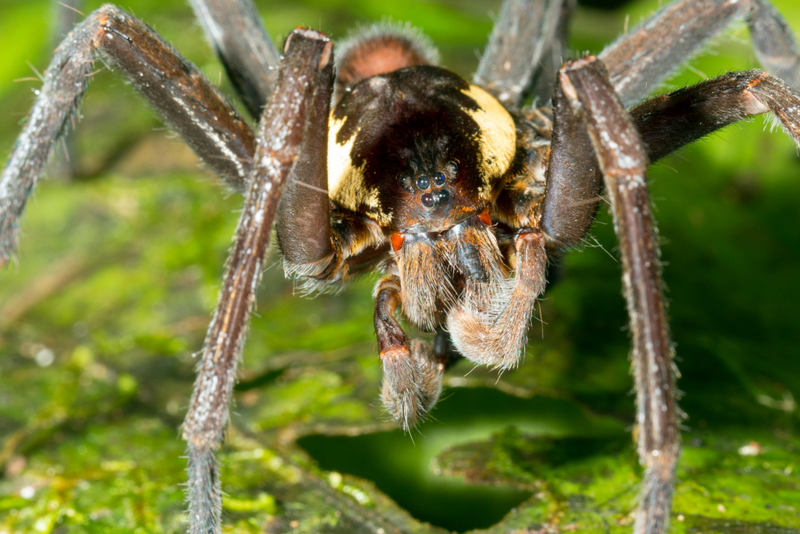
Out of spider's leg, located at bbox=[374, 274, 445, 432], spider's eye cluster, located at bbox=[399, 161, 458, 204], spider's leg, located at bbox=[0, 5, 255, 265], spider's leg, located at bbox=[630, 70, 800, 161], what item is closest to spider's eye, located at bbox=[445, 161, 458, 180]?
spider's eye cluster, located at bbox=[399, 161, 458, 204]

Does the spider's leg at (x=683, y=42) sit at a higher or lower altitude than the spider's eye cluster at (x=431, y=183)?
higher

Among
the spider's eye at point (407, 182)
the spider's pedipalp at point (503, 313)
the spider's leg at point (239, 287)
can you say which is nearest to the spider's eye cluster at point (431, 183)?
the spider's eye at point (407, 182)

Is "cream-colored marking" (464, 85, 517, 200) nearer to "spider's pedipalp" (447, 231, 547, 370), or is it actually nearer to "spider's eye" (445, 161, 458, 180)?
"spider's eye" (445, 161, 458, 180)

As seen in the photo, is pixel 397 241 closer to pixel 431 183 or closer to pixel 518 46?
pixel 431 183

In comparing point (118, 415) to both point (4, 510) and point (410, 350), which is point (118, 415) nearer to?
point (4, 510)

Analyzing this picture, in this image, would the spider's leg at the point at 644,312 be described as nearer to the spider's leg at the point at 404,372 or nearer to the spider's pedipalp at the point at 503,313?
the spider's pedipalp at the point at 503,313

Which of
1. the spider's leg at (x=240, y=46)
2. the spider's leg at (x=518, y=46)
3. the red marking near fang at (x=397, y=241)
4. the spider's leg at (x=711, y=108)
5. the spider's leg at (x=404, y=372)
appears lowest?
the spider's leg at (x=404, y=372)

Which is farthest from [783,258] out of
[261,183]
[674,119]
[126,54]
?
[126,54]
